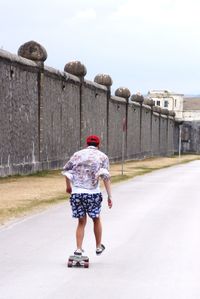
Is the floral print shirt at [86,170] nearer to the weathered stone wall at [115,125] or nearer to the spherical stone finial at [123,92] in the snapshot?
the weathered stone wall at [115,125]

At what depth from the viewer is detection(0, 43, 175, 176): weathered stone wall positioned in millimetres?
25859

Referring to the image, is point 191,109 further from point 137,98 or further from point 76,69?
point 76,69

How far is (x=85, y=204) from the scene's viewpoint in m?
8.45

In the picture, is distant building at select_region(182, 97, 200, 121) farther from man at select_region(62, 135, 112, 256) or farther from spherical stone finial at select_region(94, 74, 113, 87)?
man at select_region(62, 135, 112, 256)

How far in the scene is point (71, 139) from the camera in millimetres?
36469

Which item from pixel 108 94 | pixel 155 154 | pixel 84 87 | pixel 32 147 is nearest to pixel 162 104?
pixel 155 154

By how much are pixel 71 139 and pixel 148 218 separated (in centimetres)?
2299

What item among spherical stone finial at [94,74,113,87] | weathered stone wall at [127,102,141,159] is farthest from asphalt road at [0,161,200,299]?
weathered stone wall at [127,102,141,159]

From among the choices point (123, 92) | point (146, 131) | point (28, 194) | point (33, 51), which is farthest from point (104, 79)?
point (28, 194)

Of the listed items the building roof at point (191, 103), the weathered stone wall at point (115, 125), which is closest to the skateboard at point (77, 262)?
the weathered stone wall at point (115, 125)

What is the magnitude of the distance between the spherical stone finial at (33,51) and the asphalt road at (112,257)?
15.9 metres

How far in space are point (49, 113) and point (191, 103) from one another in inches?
3581

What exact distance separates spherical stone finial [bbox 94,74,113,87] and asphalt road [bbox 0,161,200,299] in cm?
3153

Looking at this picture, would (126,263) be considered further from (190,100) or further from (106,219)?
(190,100)
